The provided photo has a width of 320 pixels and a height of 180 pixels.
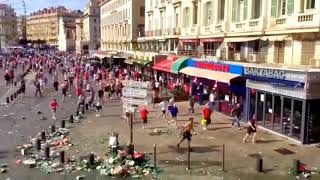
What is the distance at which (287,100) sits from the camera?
21297 millimetres

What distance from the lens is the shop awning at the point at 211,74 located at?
2595 cm

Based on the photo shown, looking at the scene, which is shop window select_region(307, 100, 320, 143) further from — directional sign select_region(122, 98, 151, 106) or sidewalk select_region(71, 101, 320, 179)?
directional sign select_region(122, 98, 151, 106)

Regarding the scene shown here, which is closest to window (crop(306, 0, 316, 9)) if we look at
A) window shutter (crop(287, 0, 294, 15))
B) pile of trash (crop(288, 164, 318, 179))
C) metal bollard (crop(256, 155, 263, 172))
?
window shutter (crop(287, 0, 294, 15))

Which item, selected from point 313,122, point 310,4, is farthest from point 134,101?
point 310,4

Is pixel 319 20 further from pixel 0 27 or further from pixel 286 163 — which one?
pixel 0 27

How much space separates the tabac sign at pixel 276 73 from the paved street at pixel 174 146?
305 cm

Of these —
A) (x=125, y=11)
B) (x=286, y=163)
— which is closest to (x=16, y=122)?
(x=286, y=163)

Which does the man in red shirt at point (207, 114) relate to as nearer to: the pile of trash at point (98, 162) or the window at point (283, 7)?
the pile of trash at point (98, 162)

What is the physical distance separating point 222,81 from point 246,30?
443 cm

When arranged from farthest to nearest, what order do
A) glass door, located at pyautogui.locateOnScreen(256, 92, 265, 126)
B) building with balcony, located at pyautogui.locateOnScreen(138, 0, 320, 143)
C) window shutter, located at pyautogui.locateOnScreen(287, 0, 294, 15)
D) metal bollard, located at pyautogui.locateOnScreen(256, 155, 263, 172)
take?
1. glass door, located at pyautogui.locateOnScreen(256, 92, 265, 126)
2. window shutter, located at pyautogui.locateOnScreen(287, 0, 294, 15)
3. building with balcony, located at pyautogui.locateOnScreen(138, 0, 320, 143)
4. metal bollard, located at pyautogui.locateOnScreen(256, 155, 263, 172)

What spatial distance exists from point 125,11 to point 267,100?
174 feet

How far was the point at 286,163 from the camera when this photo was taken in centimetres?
1733

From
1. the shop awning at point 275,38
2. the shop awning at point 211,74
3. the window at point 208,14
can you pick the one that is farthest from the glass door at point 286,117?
the window at point 208,14

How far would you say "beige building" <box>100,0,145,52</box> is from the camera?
68.0m
